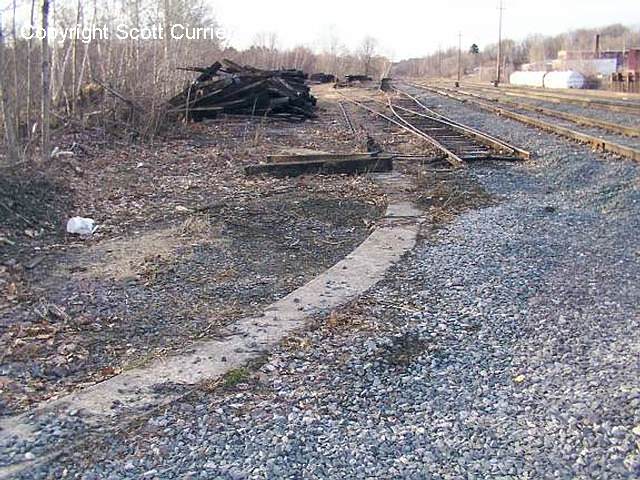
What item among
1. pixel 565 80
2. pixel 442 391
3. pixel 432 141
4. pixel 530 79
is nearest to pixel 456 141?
pixel 432 141

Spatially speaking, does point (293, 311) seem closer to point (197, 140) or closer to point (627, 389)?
point (627, 389)

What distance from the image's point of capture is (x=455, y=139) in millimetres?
16078

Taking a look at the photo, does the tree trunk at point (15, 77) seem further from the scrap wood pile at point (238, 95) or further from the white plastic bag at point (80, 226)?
the scrap wood pile at point (238, 95)

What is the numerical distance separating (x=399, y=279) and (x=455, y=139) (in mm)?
10879

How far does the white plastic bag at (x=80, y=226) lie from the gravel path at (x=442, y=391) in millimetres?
3899

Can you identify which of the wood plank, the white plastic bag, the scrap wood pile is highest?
the scrap wood pile

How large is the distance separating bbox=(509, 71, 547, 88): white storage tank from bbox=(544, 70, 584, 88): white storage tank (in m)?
2.17

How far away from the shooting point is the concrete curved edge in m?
3.72

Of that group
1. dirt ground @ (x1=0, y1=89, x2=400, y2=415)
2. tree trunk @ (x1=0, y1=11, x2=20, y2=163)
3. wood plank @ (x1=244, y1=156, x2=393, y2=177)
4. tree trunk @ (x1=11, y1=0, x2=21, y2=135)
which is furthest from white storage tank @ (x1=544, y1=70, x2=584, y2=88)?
tree trunk @ (x1=0, y1=11, x2=20, y2=163)

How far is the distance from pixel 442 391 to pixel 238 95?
19450mm

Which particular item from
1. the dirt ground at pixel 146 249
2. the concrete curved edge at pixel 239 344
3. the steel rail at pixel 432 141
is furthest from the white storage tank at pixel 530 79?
the concrete curved edge at pixel 239 344

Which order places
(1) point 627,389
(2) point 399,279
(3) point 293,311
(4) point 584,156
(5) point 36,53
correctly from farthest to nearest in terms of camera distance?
(5) point 36,53 → (4) point 584,156 → (2) point 399,279 → (3) point 293,311 → (1) point 627,389

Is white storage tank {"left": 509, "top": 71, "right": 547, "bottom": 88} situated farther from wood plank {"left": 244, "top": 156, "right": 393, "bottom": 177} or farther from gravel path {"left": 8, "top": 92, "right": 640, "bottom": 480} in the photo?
gravel path {"left": 8, "top": 92, "right": 640, "bottom": 480}

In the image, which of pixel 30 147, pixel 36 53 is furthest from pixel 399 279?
pixel 36 53
